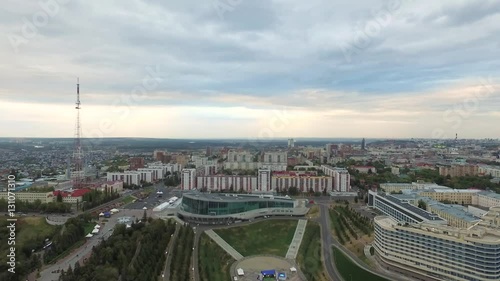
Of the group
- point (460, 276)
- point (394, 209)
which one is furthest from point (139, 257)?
point (394, 209)

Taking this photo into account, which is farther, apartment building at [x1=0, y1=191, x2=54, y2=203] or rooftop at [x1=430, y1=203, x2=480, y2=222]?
apartment building at [x1=0, y1=191, x2=54, y2=203]

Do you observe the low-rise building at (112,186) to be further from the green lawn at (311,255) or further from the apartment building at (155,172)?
the green lawn at (311,255)

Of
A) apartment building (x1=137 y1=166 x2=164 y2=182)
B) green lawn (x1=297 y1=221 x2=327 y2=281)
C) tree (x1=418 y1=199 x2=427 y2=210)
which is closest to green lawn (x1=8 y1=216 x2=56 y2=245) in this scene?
green lawn (x1=297 y1=221 x2=327 y2=281)

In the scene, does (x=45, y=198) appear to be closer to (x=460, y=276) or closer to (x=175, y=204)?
(x=175, y=204)

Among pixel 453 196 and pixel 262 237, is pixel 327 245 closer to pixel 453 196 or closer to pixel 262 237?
pixel 262 237

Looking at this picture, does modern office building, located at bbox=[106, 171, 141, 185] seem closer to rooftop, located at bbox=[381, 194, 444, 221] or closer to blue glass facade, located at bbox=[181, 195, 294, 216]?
blue glass facade, located at bbox=[181, 195, 294, 216]

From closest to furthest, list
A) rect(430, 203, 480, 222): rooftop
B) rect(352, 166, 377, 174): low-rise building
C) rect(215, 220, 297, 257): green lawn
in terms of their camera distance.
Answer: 1. rect(215, 220, 297, 257): green lawn
2. rect(430, 203, 480, 222): rooftop
3. rect(352, 166, 377, 174): low-rise building
